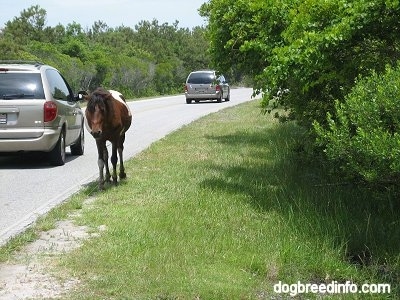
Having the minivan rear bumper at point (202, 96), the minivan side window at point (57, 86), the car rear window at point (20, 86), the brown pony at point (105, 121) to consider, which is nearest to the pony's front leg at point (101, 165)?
the brown pony at point (105, 121)

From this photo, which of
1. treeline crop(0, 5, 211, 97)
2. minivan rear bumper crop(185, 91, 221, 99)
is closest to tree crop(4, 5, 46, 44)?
treeline crop(0, 5, 211, 97)

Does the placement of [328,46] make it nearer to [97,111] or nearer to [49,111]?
A: [97,111]

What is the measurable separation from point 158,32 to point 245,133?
8884cm

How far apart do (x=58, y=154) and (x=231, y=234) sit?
21.9 feet

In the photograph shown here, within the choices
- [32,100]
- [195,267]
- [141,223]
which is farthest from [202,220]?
[32,100]

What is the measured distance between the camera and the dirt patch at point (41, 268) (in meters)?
5.81

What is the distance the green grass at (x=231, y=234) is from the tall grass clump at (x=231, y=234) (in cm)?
1

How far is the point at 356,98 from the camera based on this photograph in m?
6.87

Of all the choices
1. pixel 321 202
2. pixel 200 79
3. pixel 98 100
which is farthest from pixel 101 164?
pixel 200 79

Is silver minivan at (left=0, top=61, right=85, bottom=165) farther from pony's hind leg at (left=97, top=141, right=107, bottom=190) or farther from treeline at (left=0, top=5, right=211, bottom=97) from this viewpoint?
treeline at (left=0, top=5, right=211, bottom=97)

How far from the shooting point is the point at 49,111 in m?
13.1

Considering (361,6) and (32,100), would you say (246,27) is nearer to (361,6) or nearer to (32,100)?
(32,100)

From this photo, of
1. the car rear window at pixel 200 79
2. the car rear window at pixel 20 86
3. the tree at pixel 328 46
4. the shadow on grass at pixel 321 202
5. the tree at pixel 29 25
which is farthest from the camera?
the tree at pixel 29 25

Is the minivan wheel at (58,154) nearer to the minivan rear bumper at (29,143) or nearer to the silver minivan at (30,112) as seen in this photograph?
the silver minivan at (30,112)
